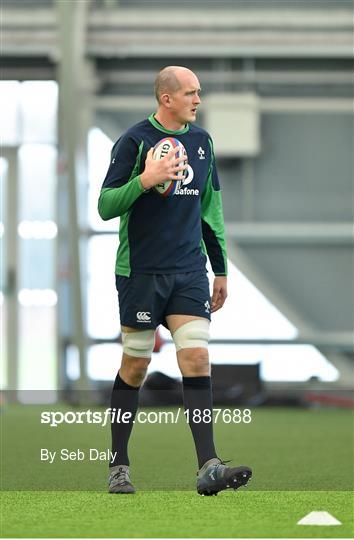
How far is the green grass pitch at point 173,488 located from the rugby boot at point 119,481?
5 cm

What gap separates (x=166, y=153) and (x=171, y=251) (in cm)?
26

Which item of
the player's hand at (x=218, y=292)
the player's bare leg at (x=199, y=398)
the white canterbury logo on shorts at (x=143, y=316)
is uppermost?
the player's hand at (x=218, y=292)

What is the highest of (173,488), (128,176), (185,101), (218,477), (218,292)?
(185,101)

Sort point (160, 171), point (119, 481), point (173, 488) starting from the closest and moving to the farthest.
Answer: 1. point (160, 171)
2. point (119, 481)
3. point (173, 488)

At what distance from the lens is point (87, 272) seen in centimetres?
1042

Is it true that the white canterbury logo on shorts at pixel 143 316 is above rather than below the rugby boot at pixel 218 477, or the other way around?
above

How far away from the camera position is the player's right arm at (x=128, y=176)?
3189 mm

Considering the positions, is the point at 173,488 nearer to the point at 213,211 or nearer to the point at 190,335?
the point at 190,335

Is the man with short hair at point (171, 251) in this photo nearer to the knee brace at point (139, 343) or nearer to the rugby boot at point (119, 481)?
the knee brace at point (139, 343)

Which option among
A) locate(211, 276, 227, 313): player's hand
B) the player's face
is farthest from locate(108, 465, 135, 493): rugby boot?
the player's face

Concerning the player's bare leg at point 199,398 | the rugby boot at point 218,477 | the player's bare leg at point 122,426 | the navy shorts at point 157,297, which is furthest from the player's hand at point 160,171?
the rugby boot at point 218,477

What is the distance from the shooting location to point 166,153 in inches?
128

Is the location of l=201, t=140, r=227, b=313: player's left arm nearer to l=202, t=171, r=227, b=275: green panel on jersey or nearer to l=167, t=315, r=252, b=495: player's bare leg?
l=202, t=171, r=227, b=275: green panel on jersey

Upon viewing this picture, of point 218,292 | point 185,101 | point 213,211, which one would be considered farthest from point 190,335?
point 185,101
